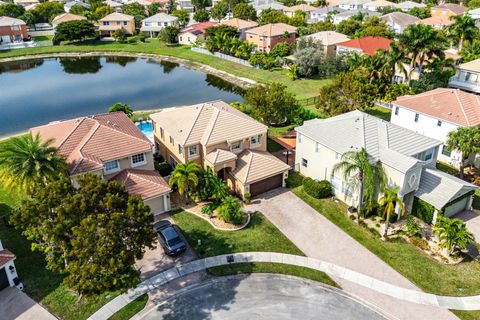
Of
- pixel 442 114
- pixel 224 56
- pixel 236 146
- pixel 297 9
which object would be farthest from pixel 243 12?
pixel 236 146

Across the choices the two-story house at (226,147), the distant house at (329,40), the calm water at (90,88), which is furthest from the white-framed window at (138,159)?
the distant house at (329,40)

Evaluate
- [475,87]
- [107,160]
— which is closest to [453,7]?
[475,87]

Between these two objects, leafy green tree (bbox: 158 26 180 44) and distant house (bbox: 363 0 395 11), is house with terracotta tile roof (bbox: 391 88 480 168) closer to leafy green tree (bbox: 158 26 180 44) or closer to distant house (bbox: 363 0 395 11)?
leafy green tree (bbox: 158 26 180 44)

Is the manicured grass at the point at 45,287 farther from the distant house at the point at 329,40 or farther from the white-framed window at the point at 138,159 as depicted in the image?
the distant house at the point at 329,40

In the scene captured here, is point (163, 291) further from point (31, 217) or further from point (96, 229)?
point (31, 217)

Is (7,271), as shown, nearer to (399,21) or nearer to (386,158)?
(386,158)

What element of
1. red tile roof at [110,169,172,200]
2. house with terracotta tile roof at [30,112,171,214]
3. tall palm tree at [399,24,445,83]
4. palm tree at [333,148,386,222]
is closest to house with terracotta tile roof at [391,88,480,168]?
palm tree at [333,148,386,222]
